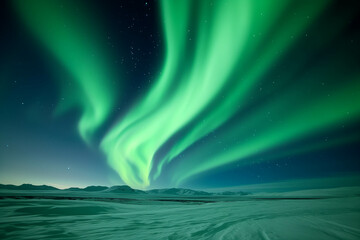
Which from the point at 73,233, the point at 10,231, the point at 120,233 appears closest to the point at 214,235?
the point at 120,233

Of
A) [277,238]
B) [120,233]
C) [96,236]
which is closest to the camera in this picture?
[277,238]

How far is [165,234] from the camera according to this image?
529 cm

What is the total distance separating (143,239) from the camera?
4.77 meters

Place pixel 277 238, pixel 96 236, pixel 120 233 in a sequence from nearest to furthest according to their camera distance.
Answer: pixel 277 238 → pixel 96 236 → pixel 120 233

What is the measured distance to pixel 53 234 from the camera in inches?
209

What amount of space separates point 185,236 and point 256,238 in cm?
195

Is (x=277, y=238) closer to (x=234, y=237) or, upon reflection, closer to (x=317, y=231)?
(x=234, y=237)

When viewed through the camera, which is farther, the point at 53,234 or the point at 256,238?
the point at 53,234

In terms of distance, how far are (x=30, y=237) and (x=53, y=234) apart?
549mm

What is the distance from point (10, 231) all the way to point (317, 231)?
9.79 meters

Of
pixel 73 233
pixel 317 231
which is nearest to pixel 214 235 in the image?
pixel 317 231

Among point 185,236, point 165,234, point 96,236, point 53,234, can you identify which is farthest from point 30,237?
point 185,236

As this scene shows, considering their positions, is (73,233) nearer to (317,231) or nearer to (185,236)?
(185,236)

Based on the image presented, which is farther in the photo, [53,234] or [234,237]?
[53,234]
